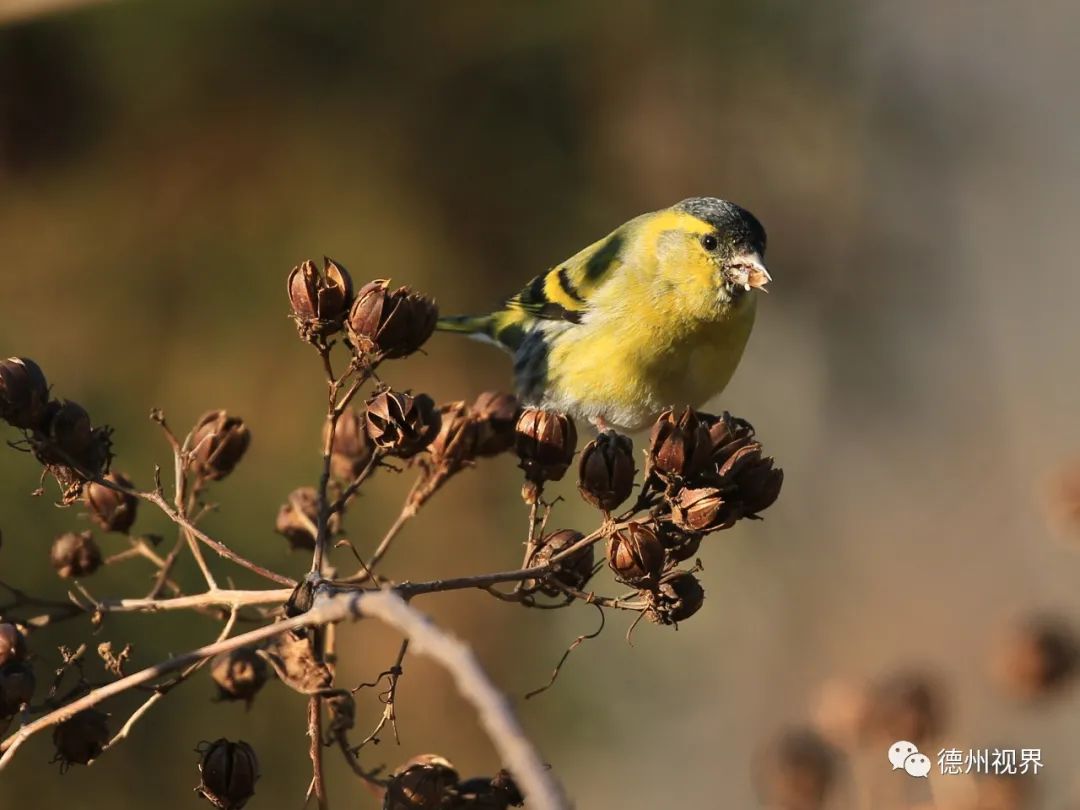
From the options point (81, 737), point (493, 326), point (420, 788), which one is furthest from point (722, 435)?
point (493, 326)

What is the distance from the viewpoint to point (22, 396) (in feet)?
6.77

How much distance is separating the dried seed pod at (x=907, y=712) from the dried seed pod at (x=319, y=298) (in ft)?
5.30

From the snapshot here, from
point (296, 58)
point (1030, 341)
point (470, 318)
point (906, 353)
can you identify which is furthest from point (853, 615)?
point (296, 58)

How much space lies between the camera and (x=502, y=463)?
6.66m

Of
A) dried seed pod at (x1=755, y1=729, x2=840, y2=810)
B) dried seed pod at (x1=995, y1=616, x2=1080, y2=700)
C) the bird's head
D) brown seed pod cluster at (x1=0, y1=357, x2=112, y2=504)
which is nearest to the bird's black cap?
the bird's head

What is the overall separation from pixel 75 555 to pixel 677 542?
120cm

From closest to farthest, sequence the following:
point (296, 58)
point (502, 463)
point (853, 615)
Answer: point (296, 58) < point (502, 463) < point (853, 615)

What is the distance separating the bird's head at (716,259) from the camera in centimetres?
357

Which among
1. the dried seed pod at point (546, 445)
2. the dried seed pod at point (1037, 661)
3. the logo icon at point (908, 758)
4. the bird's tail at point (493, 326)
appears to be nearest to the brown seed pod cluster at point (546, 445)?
the dried seed pod at point (546, 445)

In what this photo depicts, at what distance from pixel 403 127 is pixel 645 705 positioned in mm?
3157

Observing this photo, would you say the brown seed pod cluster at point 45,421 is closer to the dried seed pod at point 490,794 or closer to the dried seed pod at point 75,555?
the dried seed pod at point 75,555

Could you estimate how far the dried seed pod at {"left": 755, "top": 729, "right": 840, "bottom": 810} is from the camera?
9.14 ft

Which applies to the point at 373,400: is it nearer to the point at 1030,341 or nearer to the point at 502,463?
the point at 502,463

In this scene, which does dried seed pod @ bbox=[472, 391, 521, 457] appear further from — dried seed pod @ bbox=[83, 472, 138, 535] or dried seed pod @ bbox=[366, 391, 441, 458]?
dried seed pod @ bbox=[83, 472, 138, 535]
